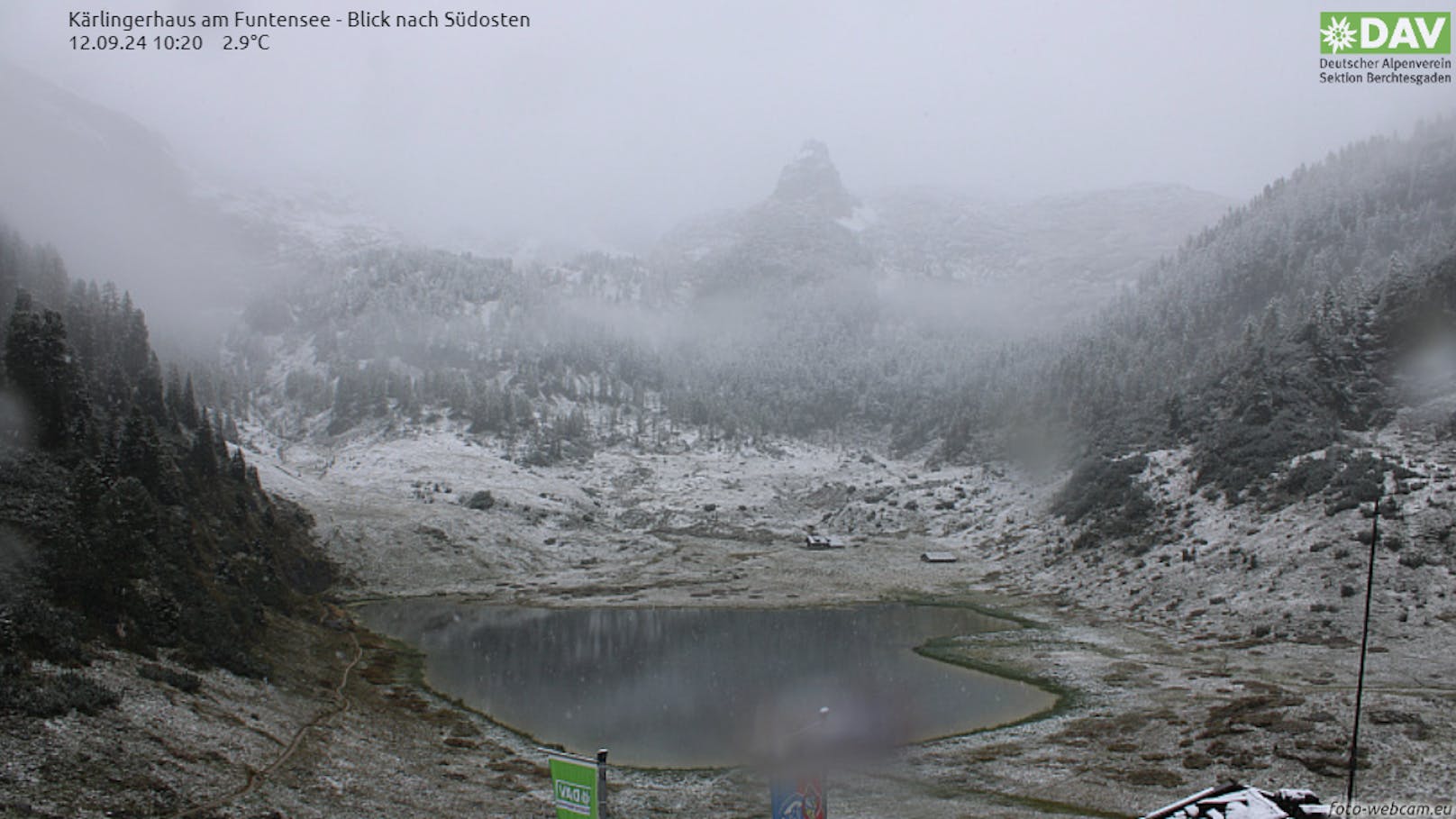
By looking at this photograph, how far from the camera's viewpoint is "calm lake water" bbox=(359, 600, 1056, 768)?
38125 mm

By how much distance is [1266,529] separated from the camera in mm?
61781

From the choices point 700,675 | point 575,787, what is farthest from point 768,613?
point 575,787

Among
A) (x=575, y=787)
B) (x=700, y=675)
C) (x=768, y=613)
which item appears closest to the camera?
(x=575, y=787)

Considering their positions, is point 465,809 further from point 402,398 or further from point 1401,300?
point 402,398

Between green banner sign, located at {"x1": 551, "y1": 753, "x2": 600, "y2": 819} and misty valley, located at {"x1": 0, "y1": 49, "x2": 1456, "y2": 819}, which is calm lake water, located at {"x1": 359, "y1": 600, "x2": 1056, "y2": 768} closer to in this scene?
misty valley, located at {"x1": 0, "y1": 49, "x2": 1456, "y2": 819}

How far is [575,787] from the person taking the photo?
1252 centimetres

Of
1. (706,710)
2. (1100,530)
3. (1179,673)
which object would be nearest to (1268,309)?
(1100,530)

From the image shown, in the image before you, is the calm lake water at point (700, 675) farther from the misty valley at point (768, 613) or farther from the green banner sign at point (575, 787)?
the green banner sign at point (575, 787)

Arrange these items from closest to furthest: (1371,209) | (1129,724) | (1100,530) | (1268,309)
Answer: (1129,724) < (1100,530) < (1268,309) < (1371,209)

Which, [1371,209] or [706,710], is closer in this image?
[706,710]

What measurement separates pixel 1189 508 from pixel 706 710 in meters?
57.7

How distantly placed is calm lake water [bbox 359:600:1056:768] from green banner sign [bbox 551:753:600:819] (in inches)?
434

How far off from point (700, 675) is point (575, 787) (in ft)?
131

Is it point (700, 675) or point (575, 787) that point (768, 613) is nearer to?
point (700, 675)
